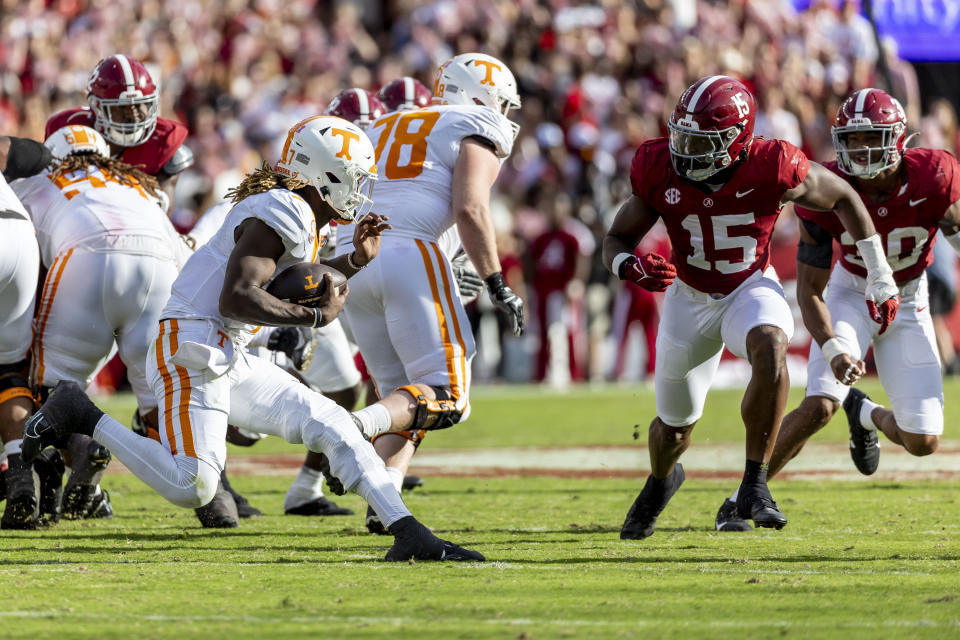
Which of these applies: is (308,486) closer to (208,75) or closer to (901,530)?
(901,530)

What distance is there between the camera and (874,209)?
5.97 metres

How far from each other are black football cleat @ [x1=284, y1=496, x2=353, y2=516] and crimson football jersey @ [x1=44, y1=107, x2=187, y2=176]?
5.57 feet

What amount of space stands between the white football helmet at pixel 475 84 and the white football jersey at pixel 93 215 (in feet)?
4.43

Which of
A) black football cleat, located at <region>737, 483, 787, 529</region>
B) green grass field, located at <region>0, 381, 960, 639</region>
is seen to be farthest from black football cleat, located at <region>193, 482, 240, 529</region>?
black football cleat, located at <region>737, 483, 787, 529</region>

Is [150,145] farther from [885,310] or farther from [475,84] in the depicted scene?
[885,310]

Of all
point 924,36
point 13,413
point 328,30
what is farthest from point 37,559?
point 328,30

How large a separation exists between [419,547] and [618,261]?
137 centimetres

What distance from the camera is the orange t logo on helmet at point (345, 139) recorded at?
4.77 meters

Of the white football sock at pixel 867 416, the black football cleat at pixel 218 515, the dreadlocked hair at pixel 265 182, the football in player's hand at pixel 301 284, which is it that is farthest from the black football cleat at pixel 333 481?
the white football sock at pixel 867 416

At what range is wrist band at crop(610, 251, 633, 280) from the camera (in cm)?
515

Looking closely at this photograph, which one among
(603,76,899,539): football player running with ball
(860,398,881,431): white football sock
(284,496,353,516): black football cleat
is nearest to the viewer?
(603,76,899,539): football player running with ball

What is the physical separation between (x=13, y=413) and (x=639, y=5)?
42.5ft

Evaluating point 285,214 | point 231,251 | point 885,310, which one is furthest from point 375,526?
point 885,310

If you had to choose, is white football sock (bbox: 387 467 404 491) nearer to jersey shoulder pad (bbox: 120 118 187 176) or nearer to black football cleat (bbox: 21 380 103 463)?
black football cleat (bbox: 21 380 103 463)
